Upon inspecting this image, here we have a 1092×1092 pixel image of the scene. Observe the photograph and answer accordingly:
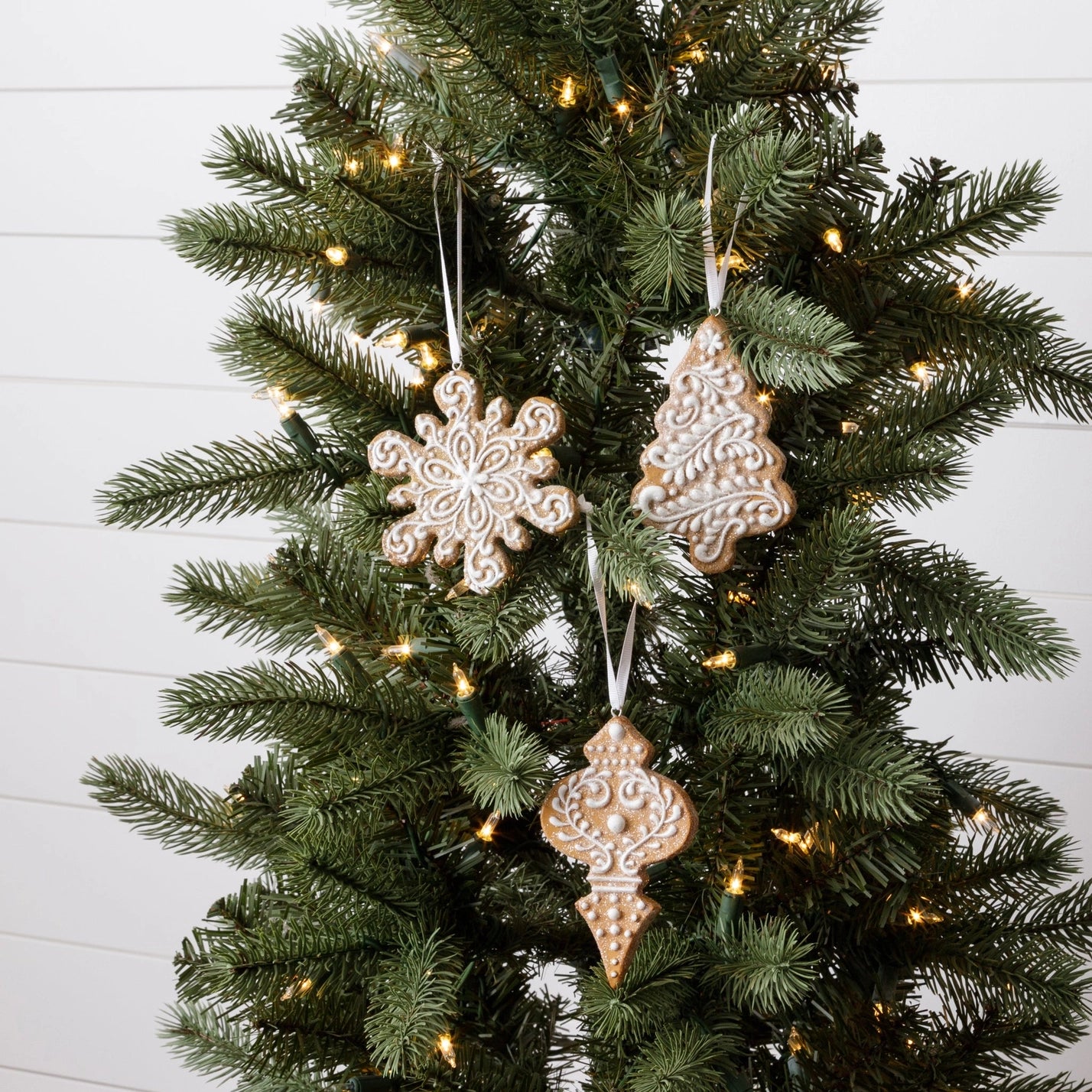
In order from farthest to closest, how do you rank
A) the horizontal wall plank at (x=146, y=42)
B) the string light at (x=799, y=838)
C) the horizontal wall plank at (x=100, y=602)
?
the horizontal wall plank at (x=100, y=602) → the horizontal wall plank at (x=146, y=42) → the string light at (x=799, y=838)

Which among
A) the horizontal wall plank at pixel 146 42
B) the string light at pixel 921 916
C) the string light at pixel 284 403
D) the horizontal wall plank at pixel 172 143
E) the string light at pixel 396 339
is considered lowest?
the string light at pixel 921 916

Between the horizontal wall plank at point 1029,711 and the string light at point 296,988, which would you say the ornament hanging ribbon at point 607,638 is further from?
the horizontal wall plank at point 1029,711

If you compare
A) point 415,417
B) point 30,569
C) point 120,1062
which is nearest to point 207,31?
point 30,569

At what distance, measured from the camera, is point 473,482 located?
550 mm

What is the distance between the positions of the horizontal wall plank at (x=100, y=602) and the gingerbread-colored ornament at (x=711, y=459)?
77cm

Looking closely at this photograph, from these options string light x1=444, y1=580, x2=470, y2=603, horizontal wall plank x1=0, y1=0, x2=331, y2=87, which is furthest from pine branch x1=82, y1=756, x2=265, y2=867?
horizontal wall plank x1=0, y1=0, x2=331, y2=87

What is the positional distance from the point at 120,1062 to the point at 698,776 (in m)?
1.06

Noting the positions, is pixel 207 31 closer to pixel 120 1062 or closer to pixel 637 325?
pixel 637 325

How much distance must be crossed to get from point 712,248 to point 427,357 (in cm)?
16

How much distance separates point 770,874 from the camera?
1.96 feet

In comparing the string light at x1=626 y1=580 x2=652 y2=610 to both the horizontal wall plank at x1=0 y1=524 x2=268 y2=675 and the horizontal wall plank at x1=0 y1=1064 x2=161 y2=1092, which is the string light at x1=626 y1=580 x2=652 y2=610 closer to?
the horizontal wall plank at x1=0 y1=524 x2=268 y2=675

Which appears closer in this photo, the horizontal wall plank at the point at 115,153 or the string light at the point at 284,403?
the string light at the point at 284,403

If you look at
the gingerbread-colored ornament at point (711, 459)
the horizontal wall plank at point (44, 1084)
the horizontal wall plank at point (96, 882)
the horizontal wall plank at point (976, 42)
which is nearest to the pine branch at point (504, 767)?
the gingerbread-colored ornament at point (711, 459)

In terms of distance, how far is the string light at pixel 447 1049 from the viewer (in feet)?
1.84
